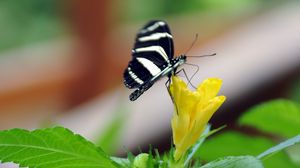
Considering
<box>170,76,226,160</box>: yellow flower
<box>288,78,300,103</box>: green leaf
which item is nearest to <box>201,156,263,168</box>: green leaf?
<box>170,76,226,160</box>: yellow flower

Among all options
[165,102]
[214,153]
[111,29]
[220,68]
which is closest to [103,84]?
[111,29]

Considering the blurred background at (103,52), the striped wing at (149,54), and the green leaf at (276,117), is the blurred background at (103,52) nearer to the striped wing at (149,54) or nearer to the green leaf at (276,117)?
the green leaf at (276,117)

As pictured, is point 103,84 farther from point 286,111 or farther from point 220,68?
point 286,111

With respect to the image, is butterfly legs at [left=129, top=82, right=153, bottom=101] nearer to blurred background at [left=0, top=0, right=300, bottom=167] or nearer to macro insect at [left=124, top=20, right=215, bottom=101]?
macro insect at [left=124, top=20, right=215, bottom=101]

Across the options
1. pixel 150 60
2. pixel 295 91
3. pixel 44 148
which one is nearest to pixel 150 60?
pixel 150 60

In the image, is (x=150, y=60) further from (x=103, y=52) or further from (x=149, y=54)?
(x=103, y=52)

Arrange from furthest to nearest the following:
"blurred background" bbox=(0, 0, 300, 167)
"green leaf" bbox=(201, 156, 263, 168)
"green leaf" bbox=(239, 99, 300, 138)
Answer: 1. "blurred background" bbox=(0, 0, 300, 167)
2. "green leaf" bbox=(239, 99, 300, 138)
3. "green leaf" bbox=(201, 156, 263, 168)
